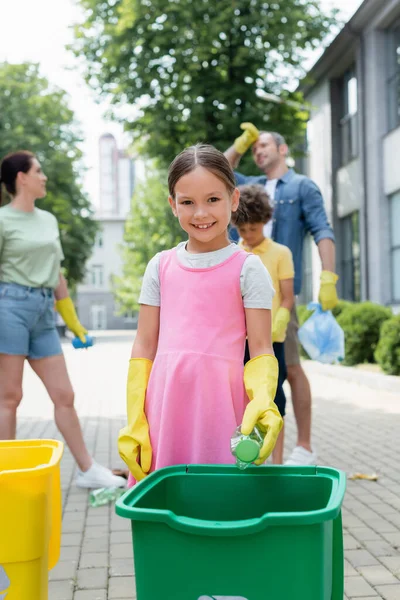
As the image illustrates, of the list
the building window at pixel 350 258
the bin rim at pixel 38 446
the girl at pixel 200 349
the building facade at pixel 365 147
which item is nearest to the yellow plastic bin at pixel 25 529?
the bin rim at pixel 38 446

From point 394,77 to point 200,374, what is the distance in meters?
15.2

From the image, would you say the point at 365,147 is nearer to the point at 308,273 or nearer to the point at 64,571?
the point at 308,273

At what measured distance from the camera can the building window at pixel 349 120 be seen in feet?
60.0

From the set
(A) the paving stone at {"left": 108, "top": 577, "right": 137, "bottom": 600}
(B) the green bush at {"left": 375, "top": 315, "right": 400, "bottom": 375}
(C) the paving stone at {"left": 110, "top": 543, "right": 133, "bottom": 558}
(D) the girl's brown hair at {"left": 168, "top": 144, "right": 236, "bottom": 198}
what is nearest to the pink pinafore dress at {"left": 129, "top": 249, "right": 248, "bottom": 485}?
(D) the girl's brown hair at {"left": 168, "top": 144, "right": 236, "bottom": 198}

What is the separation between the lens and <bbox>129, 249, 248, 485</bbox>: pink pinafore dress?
2312 millimetres

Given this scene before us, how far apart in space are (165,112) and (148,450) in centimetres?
1526

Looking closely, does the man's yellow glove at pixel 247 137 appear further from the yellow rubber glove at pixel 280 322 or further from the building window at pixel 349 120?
the building window at pixel 349 120

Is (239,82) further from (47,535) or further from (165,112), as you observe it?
(47,535)

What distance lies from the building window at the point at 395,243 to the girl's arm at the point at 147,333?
13807 millimetres

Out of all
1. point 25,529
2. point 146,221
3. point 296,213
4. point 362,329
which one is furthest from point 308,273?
point 146,221

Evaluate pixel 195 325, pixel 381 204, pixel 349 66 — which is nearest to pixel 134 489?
pixel 195 325

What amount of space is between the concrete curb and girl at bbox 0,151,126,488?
6.53 m

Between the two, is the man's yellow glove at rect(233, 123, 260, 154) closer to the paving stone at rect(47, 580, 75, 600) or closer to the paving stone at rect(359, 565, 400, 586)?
the paving stone at rect(359, 565, 400, 586)

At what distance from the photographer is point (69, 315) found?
495cm
